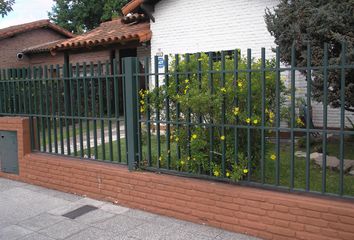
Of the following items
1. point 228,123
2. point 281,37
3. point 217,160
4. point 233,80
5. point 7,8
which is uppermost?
point 7,8

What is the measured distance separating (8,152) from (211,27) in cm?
578

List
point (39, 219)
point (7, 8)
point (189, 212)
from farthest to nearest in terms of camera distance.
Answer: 1. point (7, 8)
2. point (39, 219)
3. point (189, 212)

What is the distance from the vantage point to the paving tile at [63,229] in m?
4.23

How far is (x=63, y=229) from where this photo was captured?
4375mm

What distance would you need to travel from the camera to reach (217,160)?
4406 mm

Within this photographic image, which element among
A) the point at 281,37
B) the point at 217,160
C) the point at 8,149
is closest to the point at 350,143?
the point at 281,37

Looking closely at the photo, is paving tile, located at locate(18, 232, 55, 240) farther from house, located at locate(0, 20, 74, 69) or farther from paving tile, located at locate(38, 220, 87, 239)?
house, located at locate(0, 20, 74, 69)

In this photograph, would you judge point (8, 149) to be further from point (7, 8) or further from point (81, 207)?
point (7, 8)

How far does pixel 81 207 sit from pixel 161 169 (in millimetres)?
1228

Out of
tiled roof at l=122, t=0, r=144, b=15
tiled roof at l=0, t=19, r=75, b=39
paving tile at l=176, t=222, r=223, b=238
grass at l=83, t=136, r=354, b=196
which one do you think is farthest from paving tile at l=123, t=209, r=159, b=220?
tiled roof at l=0, t=19, r=75, b=39

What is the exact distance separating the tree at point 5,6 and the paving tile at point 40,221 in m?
15.0

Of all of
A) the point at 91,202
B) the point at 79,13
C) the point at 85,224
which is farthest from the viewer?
the point at 79,13

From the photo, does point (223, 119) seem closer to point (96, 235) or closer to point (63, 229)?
point (96, 235)

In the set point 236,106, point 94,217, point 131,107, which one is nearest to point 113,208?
point 94,217
